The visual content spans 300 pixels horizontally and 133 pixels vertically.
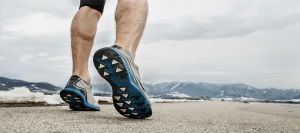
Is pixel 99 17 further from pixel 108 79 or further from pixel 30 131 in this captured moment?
pixel 30 131

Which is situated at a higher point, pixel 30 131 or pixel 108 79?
pixel 108 79

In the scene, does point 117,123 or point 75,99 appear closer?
point 117,123

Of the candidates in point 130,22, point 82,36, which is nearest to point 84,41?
point 82,36

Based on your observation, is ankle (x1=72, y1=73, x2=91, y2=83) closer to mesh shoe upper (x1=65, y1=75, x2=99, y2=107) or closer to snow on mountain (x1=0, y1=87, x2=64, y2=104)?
mesh shoe upper (x1=65, y1=75, x2=99, y2=107)

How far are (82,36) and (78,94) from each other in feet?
1.69

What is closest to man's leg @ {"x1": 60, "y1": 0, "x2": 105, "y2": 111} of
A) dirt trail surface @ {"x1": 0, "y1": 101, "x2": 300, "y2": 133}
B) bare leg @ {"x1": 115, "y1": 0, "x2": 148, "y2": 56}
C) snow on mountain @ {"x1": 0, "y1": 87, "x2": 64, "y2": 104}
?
dirt trail surface @ {"x1": 0, "y1": 101, "x2": 300, "y2": 133}

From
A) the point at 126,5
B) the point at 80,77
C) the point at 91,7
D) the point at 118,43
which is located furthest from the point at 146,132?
the point at 91,7

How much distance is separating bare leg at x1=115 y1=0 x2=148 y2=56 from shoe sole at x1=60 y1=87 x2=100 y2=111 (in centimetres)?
61

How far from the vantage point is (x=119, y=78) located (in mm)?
1027

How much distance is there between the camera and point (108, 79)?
1.04 metres

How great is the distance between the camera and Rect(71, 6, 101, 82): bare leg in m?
1.73

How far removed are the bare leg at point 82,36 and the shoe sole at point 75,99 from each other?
228 millimetres

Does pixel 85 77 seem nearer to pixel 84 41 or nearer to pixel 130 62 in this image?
pixel 84 41

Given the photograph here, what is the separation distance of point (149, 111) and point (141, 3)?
686 mm
